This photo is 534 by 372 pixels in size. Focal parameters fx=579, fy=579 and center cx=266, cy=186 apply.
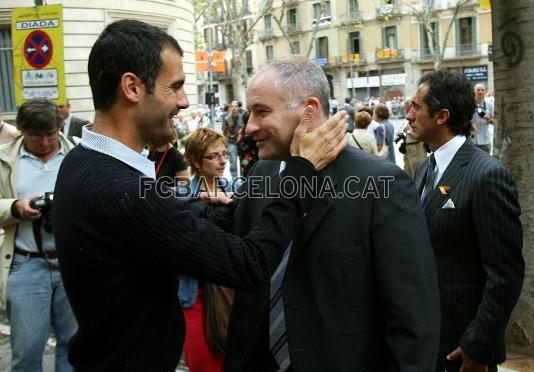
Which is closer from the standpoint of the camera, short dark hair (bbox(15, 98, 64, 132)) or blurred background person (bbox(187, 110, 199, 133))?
short dark hair (bbox(15, 98, 64, 132))

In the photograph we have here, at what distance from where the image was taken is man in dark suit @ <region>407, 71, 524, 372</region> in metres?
2.64

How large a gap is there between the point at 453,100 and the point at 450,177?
475 mm

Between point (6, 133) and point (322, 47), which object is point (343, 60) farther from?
point (6, 133)

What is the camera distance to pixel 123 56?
74.0 inches

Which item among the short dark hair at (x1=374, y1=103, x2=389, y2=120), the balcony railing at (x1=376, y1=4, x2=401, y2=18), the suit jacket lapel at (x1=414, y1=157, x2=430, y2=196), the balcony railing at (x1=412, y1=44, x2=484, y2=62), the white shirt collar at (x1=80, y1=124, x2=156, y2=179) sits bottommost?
the suit jacket lapel at (x1=414, y1=157, x2=430, y2=196)

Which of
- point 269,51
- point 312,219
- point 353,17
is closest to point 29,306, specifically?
point 312,219

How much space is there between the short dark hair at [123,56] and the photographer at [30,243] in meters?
1.93

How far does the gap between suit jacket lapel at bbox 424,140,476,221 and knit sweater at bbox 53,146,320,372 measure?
3.70ft

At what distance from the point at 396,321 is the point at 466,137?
4.50 ft

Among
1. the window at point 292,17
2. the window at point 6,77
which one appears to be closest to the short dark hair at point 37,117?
the window at point 6,77

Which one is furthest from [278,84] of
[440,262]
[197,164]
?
[197,164]

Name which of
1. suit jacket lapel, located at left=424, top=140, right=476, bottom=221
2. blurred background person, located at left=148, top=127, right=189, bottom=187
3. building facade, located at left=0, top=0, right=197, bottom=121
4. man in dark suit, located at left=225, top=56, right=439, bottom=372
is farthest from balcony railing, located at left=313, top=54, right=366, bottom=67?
man in dark suit, located at left=225, top=56, right=439, bottom=372

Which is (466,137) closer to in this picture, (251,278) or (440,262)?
(440,262)

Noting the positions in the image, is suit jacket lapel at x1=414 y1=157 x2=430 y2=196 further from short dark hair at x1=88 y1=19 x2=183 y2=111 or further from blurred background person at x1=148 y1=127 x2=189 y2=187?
blurred background person at x1=148 y1=127 x2=189 y2=187
